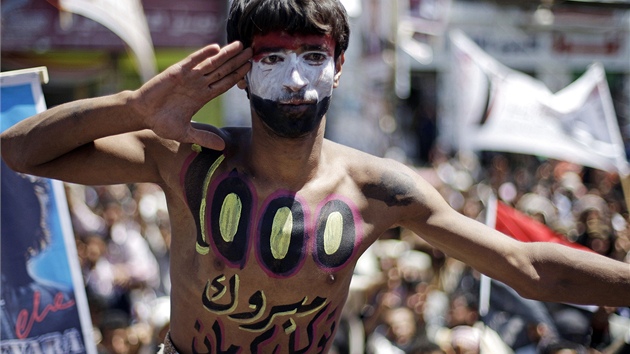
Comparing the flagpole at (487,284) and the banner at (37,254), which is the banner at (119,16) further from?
the banner at (37,254)

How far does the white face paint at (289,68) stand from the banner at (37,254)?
4.72 feet

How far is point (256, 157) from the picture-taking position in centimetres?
271

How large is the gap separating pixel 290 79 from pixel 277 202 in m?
0.43

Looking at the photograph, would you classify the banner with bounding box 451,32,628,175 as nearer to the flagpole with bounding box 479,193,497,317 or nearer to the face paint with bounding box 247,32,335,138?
the flagpole with bounding box 479,193,497,317

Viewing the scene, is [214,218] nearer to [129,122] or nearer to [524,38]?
[129,122]

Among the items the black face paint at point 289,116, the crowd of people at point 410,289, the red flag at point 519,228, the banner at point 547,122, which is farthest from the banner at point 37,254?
the banner at point 547,122

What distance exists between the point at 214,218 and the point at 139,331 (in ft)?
12.8

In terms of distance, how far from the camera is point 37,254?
141 inches

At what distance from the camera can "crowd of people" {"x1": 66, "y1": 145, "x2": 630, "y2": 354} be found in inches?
214

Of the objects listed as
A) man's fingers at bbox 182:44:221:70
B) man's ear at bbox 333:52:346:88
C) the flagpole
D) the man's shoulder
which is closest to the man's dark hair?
man's ear at bbox 333:52:346:88

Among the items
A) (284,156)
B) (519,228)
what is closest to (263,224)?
(284,156)

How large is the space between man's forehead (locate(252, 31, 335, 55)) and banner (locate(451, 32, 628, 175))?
493 centimetres

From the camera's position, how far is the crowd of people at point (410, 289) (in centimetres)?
544

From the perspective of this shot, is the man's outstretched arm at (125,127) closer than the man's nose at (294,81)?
Yes
